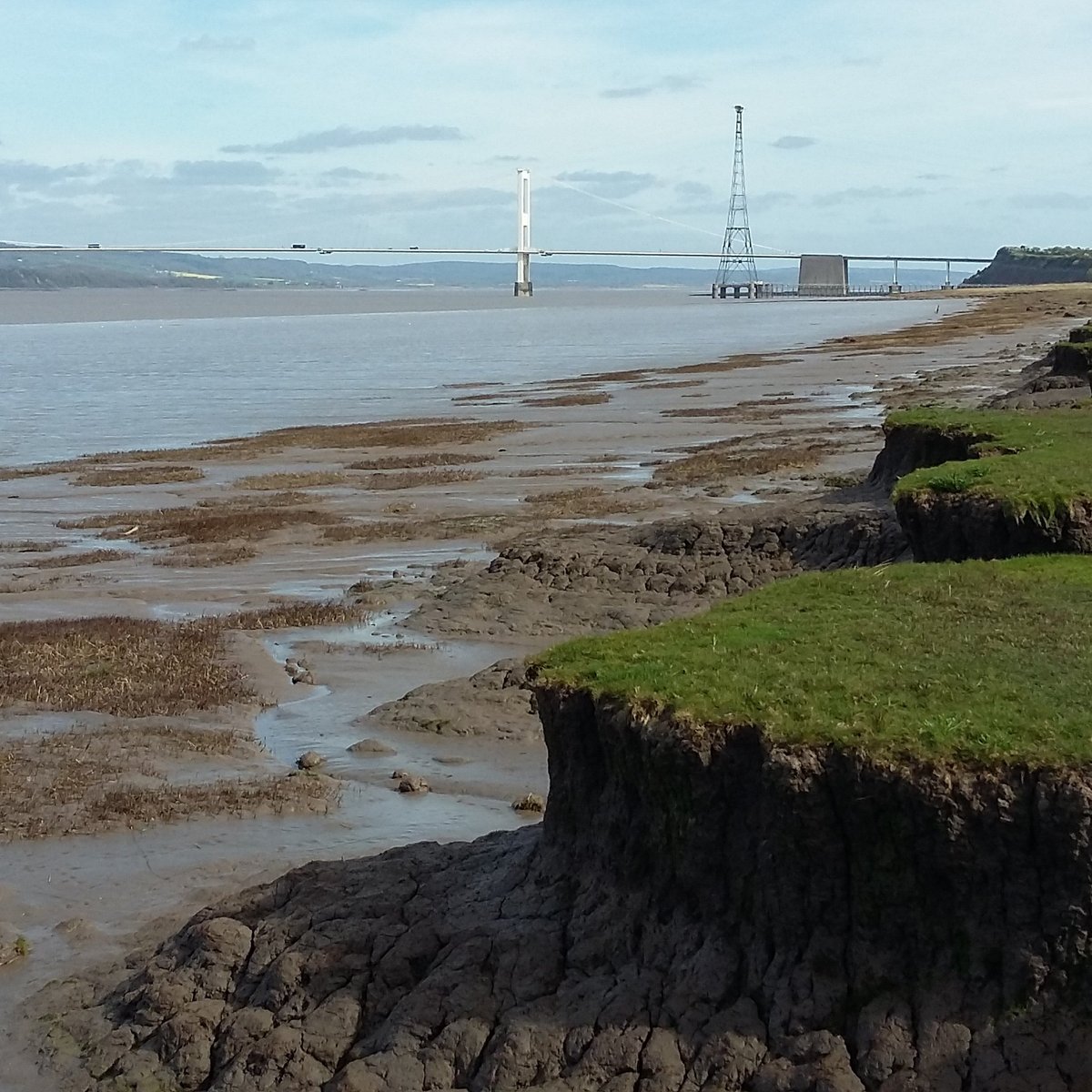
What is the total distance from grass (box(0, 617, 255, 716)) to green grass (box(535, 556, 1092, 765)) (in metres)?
6.43

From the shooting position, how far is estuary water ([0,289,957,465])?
150 feet

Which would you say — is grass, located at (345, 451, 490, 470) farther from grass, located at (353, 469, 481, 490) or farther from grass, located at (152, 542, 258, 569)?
grass, located at (152, 542, 258, 569)

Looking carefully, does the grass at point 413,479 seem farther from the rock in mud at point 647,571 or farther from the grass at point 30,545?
the rock in mud at point 647,571

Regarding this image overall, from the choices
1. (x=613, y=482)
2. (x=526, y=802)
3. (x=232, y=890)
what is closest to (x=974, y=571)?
(x=526, y=802)

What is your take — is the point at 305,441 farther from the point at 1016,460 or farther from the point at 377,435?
the point at 1016,460

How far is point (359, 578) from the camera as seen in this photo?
18812 millimetres

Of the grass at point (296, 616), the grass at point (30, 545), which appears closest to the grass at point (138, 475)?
the grass at point (30, 545)

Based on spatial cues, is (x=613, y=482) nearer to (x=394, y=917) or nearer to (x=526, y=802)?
(x=526, y=802)

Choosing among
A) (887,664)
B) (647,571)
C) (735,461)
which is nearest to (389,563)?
(647,571)

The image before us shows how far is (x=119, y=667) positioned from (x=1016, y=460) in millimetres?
8019

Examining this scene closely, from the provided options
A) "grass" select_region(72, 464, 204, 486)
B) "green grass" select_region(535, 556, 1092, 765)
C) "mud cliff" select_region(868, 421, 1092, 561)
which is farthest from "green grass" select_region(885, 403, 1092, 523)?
"grass" select_region(72, 464, 204, 486)

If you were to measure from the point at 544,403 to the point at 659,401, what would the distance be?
3363mm

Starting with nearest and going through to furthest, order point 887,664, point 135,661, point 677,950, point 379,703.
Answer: point 677,950 → point 887,664 → point 379,703 → point 135,661

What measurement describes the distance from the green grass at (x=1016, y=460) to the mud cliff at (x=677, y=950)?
17.9ft
